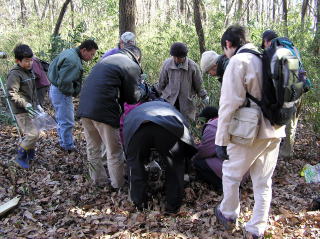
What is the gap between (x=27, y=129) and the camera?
5.39 metres

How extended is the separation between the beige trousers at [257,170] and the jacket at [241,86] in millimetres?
175

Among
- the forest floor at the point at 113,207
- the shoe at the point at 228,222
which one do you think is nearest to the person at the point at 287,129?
the forest floor at the point at 113,207

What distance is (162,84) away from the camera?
622cm

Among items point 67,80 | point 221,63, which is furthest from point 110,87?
point 67,80

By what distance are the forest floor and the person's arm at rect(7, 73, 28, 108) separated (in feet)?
3.27

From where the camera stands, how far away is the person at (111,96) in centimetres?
432

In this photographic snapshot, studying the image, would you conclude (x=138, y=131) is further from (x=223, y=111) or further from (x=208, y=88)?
(x=208, y=88)

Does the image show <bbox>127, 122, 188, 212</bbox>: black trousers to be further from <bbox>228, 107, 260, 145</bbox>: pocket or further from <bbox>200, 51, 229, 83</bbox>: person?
<bbox>200, 51, 229, 83</bbox>: person

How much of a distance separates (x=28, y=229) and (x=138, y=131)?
5.47 ft

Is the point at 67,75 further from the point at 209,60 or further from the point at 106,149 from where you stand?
the point at 209,60

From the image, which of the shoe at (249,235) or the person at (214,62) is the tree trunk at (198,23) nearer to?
the person at (214,62)

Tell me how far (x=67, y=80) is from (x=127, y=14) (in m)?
2.92

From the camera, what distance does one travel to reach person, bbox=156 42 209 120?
596cm

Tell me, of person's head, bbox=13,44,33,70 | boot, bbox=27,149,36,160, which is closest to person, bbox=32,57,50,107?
person's head, bbox=13,44,33,70
